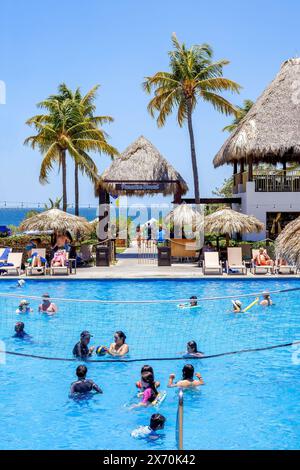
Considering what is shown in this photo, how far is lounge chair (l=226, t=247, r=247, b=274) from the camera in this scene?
23698 mm

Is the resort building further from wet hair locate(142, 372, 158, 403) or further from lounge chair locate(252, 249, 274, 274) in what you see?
wet hair locate(142, 372, 158, 403)

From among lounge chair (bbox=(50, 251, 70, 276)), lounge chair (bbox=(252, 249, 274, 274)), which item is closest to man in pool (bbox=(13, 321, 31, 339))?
lounge chair (bbox=(50, 251, 70, 276))

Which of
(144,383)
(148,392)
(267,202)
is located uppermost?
(267,202)

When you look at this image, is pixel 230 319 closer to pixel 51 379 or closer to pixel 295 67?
pixel 51 379

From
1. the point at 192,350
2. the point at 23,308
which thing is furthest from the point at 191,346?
the point at 23,308

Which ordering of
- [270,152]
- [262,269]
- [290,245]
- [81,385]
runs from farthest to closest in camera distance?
[270,152]
[262,269]
[290,245]
[81,385]

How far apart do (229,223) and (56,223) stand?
23.6ft

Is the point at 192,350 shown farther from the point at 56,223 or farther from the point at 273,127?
the point at 273,127

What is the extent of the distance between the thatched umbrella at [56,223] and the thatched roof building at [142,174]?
4642 millimetres

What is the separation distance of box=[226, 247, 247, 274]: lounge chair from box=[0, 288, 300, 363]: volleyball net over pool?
351cm

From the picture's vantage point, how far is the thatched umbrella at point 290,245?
437 inches

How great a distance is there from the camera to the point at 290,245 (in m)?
Answer: 11.2

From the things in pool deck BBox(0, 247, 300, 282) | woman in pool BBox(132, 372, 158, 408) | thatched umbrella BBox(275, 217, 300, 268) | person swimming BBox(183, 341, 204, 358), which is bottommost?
woman in pool BBox(132, 372, 158, 408)
